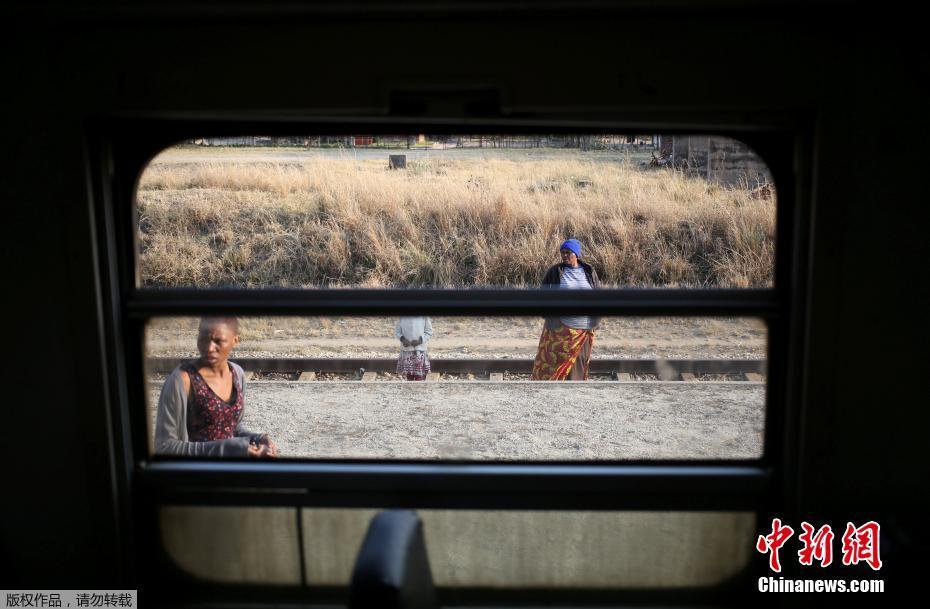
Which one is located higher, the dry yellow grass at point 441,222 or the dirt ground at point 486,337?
the dry yellow grass at point 441,222

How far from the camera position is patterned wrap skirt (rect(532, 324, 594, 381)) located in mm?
2238

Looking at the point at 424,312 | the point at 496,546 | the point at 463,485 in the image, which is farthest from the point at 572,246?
the point at 496,546

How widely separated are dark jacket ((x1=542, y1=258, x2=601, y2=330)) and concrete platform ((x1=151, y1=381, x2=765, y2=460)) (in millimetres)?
185

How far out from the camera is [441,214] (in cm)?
225

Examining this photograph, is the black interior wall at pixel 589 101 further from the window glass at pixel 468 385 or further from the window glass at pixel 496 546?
the window glass at pixel 496 546

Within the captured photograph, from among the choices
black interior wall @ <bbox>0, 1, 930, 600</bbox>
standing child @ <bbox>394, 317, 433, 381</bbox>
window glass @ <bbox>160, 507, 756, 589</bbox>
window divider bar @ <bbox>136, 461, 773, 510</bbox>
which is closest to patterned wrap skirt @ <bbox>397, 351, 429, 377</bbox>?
A: standing child @ <bbox>394, 317, 433, 381</bbox>

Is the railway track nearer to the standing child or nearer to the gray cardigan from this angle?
the standing child

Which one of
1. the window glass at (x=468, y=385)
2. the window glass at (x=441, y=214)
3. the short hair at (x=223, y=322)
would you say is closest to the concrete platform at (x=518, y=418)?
the window glass at (x=468, y=385)

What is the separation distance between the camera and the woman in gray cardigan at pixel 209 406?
2295mm

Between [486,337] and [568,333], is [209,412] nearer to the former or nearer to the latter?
[486,337]

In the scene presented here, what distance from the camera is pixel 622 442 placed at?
2.30 meters

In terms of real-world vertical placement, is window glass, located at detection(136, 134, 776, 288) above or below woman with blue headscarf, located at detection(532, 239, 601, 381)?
above

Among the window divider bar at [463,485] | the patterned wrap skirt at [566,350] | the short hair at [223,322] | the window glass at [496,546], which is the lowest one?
the window glass at [496,546]

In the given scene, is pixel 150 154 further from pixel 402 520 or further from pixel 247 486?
pixel 402 520
